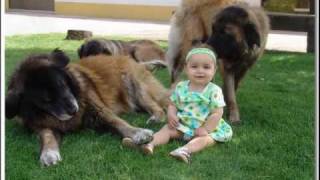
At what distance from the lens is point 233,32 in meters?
5.87

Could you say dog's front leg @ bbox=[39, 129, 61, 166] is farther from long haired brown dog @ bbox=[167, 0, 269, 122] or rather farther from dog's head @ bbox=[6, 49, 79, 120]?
long haired brown dog @ bbox=[167, 0, 269, 122]

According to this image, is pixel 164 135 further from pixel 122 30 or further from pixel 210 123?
pixel 122 30

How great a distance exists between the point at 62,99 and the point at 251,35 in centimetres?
235

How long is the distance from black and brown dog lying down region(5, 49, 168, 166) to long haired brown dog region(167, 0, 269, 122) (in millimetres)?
962

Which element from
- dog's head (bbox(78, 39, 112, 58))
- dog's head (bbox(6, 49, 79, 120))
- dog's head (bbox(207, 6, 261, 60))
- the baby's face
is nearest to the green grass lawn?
dog's head (bbox(6, 49, 79, 120))

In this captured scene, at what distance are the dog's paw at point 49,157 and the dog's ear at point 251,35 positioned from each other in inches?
103

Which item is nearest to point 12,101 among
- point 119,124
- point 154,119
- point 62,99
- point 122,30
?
point 62,99

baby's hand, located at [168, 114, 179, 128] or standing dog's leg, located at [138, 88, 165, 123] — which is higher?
baby's hand, located at [168, 114, 179, 128]

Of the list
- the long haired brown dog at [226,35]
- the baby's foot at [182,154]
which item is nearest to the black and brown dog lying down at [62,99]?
Result: the baby's foot at [182,154]

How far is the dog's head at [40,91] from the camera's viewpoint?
4.71 m

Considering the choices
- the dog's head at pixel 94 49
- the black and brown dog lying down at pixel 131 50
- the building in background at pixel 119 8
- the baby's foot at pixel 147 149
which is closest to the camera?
the baby's foot at pixel 147 149

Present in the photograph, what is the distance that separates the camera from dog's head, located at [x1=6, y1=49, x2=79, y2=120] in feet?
15.4

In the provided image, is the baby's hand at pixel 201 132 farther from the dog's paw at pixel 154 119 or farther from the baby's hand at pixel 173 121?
the dog's paw at pixel 154 119

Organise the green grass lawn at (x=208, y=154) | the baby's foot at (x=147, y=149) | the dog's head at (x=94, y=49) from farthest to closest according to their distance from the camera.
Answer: the dog's head at (x=94, y=49) < the baby's foot at (x=147, y=149) < the green grass lawn at (x=208, y=154)
